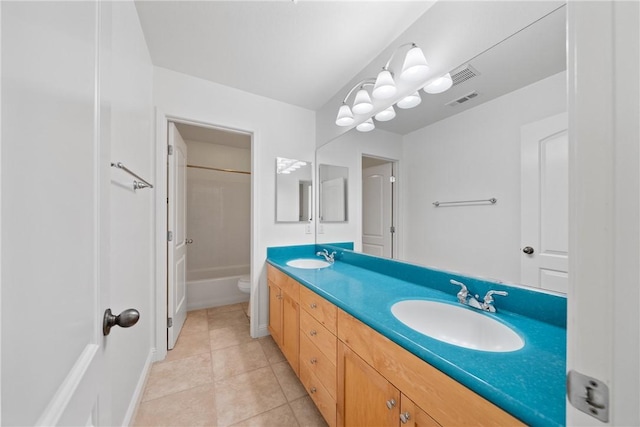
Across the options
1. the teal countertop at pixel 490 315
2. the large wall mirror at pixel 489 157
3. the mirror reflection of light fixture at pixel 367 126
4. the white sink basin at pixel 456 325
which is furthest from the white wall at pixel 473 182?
the mirror reflection of light fixture at pixel 367 126

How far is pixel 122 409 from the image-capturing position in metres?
1.17

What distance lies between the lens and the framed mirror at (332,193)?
210cm

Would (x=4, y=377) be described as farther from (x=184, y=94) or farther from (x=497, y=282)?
(x=184, y=94)

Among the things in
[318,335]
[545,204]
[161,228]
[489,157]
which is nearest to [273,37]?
[489,157]

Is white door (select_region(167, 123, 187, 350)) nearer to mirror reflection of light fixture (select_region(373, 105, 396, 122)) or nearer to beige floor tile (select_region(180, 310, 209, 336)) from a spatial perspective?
beige floor tile (select_region(180, 310, 209, 336))

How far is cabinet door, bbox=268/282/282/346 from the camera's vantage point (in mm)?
1905

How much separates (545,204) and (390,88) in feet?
3.48

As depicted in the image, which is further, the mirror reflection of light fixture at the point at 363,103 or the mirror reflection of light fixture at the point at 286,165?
the mirror reflection of light fixture at the point at 286,165

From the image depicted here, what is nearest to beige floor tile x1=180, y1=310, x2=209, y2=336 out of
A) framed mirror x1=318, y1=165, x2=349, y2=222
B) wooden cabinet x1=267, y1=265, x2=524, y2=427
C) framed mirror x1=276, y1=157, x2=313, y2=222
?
wooden cabinet x1=267, y1=265, x2=524, y2=427

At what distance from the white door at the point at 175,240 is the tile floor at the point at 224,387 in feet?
0.64

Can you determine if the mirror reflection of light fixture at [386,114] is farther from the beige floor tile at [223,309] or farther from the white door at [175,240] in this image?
the beige floor tile at [223,309]

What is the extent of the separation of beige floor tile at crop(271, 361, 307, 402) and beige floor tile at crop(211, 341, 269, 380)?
12cm

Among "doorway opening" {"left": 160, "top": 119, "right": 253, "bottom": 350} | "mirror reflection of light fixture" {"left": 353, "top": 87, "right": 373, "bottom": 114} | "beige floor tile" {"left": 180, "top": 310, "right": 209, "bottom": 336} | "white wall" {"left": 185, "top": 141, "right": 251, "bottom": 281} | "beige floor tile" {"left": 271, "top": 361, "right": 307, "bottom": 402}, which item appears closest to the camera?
"beige floor tile" {"left": 271, "top": 361, "right": 307, "bottom": 402}

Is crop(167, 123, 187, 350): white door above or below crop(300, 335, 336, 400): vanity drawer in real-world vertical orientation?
above
